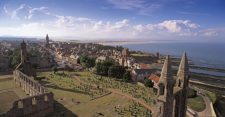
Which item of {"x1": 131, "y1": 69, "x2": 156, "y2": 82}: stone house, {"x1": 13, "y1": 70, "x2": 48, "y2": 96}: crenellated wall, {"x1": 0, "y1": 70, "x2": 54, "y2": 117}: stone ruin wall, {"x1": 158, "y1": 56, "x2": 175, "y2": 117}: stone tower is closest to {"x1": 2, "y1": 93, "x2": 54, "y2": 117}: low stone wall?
{"x1": 0, "y1": 70, "x2": 54, "y2": 117}: stone ruin wall

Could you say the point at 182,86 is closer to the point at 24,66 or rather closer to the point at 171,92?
the point at 171,92

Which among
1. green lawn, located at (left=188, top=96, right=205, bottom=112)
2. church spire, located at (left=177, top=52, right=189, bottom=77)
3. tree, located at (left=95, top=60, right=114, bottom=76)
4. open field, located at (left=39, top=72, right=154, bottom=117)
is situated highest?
church spire, located at (left=177, top=52, right=189, bottom=77)

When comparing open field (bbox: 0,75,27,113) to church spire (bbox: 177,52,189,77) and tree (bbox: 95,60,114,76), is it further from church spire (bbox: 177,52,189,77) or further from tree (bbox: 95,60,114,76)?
church spire (bbox: 177,52,189,77)

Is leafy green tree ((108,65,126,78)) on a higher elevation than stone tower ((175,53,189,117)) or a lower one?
lower

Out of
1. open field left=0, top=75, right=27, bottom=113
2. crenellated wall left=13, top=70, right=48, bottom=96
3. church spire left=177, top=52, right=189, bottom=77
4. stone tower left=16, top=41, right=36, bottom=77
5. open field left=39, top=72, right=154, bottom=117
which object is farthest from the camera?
stone tower left=16, top=41, right=36, bottom=77

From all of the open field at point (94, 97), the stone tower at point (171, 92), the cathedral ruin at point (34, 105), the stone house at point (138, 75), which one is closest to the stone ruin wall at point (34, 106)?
the cathedral ruin at point (34, 105)

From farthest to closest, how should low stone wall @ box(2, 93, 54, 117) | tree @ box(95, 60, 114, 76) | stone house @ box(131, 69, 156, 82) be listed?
tree @ box(95, 60, 114, 76), stone house @ box(131, 69, 156, 82), low stone wall @ box(2, 93, 54, 117)

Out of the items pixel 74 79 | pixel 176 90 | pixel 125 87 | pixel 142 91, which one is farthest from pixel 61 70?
pixel 176 90

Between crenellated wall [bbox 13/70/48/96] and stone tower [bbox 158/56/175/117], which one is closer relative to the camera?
stone tower [bbox 158/56/175/117]

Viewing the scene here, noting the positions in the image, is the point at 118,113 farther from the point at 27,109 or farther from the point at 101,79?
the point at 101,79
